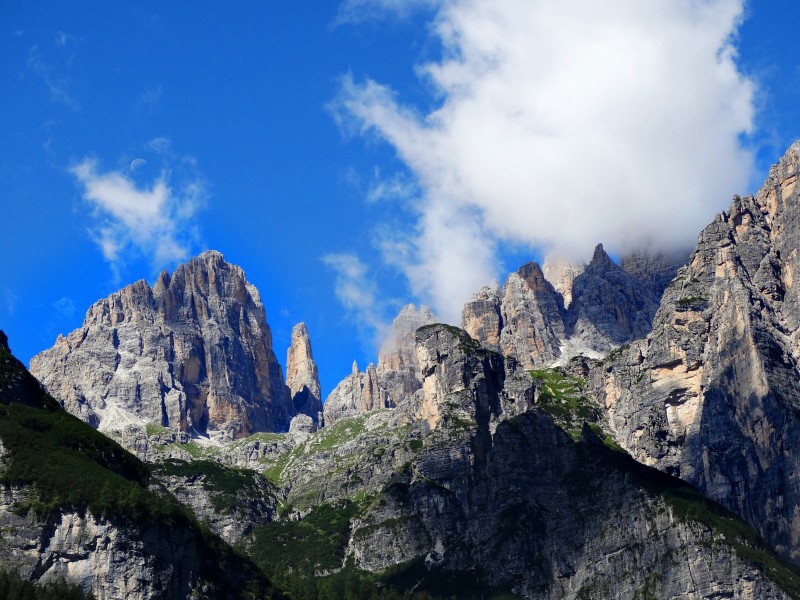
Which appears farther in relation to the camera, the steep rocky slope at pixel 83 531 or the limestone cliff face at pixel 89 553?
the steep rocky slope at pixel 83 531

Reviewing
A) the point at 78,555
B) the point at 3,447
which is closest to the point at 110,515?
the point at 78,555

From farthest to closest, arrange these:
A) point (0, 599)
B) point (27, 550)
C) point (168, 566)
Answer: point (168, 566) < point (27, 550) < point (0, 599)

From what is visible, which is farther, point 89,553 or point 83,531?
point 83,531

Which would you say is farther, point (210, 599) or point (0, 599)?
point (210, 599)

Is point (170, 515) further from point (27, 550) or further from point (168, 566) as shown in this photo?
point (27, 550)

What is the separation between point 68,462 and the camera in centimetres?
19788

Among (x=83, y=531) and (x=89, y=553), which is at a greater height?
(x=83, y=531)

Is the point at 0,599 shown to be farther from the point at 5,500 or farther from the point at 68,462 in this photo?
the point at 68,462

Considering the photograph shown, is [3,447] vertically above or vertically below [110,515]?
above

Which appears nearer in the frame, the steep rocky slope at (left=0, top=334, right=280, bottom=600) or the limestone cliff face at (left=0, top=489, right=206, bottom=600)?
the limestone cliff face at (left=0, top=489, right=206, bottom=600)

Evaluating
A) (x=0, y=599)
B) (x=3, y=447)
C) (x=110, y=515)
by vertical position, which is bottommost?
(x=0, y=599)

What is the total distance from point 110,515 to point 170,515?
39.5ft

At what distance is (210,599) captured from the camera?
199m

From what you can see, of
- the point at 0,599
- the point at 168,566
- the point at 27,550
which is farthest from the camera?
the point at 168,566
